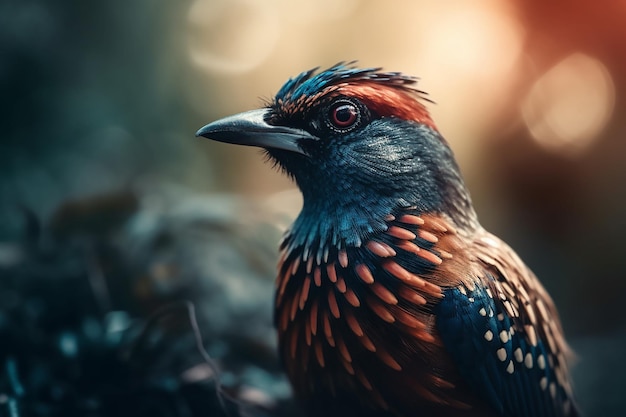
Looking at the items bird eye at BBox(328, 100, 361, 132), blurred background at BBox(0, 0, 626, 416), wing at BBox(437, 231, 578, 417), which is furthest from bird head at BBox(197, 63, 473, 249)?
blurred background at BBox(0, 0, 626, 416)

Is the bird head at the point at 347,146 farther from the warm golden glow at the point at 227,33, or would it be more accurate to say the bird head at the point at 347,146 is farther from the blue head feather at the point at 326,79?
the warm golden glow at the point at 227,33

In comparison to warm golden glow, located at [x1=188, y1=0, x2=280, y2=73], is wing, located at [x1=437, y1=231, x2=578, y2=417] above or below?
below

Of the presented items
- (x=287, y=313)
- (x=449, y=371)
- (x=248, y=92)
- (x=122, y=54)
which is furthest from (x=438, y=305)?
(x=122, y=54)

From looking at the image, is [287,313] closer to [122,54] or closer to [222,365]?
[222,365]

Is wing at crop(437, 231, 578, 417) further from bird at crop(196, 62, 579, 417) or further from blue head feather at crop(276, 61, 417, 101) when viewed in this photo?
blue head feather at crop(276, 61, 417, 101)

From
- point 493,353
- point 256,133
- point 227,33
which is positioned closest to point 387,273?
point 493,353
